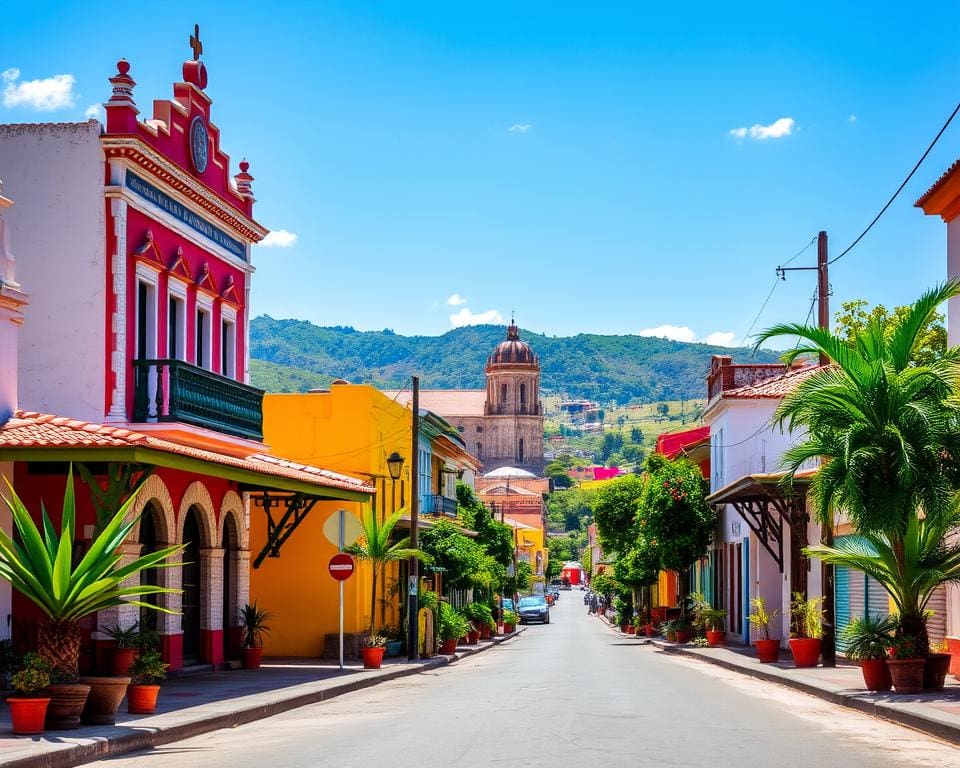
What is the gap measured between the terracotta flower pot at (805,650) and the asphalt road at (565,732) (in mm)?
2497

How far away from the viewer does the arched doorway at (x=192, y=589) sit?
1029 inches

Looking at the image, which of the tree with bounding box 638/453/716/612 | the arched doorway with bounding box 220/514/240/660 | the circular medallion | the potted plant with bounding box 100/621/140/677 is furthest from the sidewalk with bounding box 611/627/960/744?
the circular medallion

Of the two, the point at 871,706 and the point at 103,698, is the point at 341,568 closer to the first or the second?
the point at 871,706

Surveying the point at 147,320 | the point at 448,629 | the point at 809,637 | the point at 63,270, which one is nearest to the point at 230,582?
the point at 147,320

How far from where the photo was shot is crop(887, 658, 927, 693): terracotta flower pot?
62.5 ft

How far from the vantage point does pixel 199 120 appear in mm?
25969

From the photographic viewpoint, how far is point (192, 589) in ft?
86.8

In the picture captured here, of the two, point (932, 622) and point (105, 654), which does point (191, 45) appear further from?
point (932, 622)

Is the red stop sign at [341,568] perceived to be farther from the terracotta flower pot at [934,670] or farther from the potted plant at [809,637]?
the terracotta flower pot at [934,670]

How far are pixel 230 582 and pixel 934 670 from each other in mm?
14699

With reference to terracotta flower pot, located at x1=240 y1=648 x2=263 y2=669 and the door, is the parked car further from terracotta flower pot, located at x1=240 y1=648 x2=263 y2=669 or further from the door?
the door

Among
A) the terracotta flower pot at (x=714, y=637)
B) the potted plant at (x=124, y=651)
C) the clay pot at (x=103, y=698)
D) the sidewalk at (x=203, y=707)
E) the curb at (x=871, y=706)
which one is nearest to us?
the sidewalk at (x=203, y=707)

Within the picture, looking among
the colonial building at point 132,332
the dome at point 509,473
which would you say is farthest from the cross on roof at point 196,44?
the dome at point 509,473

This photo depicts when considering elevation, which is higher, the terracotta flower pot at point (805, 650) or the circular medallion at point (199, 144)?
the circular medallion at point (199, 144)
